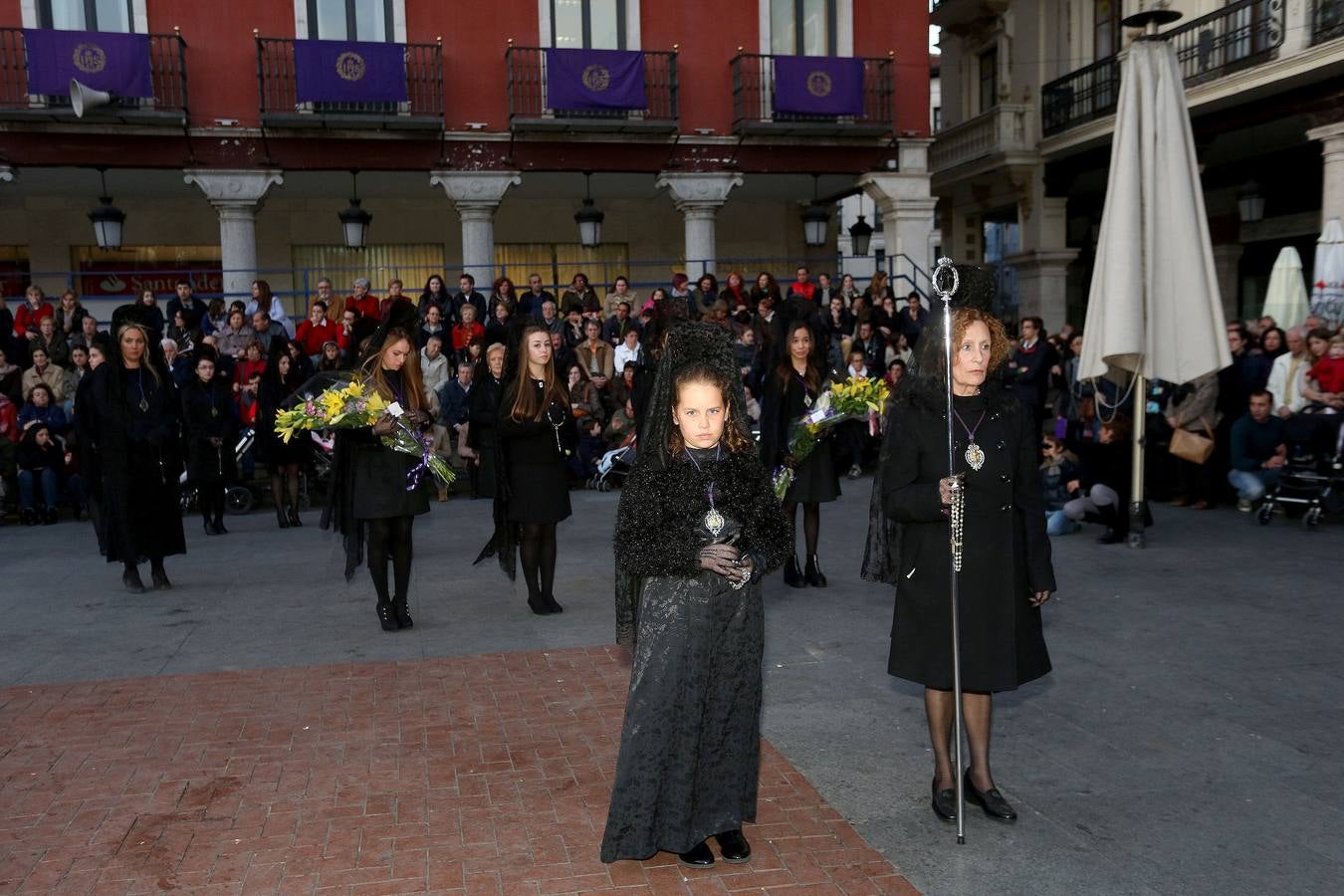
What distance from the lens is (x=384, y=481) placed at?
25.1 feet

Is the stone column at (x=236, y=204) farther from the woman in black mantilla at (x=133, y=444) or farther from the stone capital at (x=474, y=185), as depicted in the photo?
the woman in black mantilla at (x=133, y=444)

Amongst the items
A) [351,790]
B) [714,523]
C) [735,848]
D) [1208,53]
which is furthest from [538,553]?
[1208,53]

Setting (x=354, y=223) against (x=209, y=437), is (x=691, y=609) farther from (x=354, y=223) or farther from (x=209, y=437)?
(x=354, y=223)

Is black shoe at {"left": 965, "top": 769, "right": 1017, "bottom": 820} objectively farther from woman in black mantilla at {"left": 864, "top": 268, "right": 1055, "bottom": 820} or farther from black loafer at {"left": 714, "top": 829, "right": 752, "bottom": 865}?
black loafer at {"left": 714, "top": 829, "right": 752, "bottom": 865}

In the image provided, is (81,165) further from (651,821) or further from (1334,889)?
(1334,889)

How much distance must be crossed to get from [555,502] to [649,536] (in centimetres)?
391

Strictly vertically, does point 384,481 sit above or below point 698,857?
above

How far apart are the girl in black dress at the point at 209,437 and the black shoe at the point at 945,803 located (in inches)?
368

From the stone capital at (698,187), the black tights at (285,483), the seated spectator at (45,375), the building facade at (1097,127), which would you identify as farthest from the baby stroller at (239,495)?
the building facade at (1097,127)

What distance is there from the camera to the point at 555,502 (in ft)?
26.0

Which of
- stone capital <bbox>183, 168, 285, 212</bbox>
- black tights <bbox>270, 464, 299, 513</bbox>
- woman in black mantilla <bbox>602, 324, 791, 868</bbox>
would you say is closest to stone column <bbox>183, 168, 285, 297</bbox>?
stone capital <bbox>183, 168, 285, 212</bbox>

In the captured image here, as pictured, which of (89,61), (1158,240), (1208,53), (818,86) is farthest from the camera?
→ (818,86)

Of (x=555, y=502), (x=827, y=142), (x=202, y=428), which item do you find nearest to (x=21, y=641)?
(x=555, y=502)

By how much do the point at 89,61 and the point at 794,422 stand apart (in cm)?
1523
